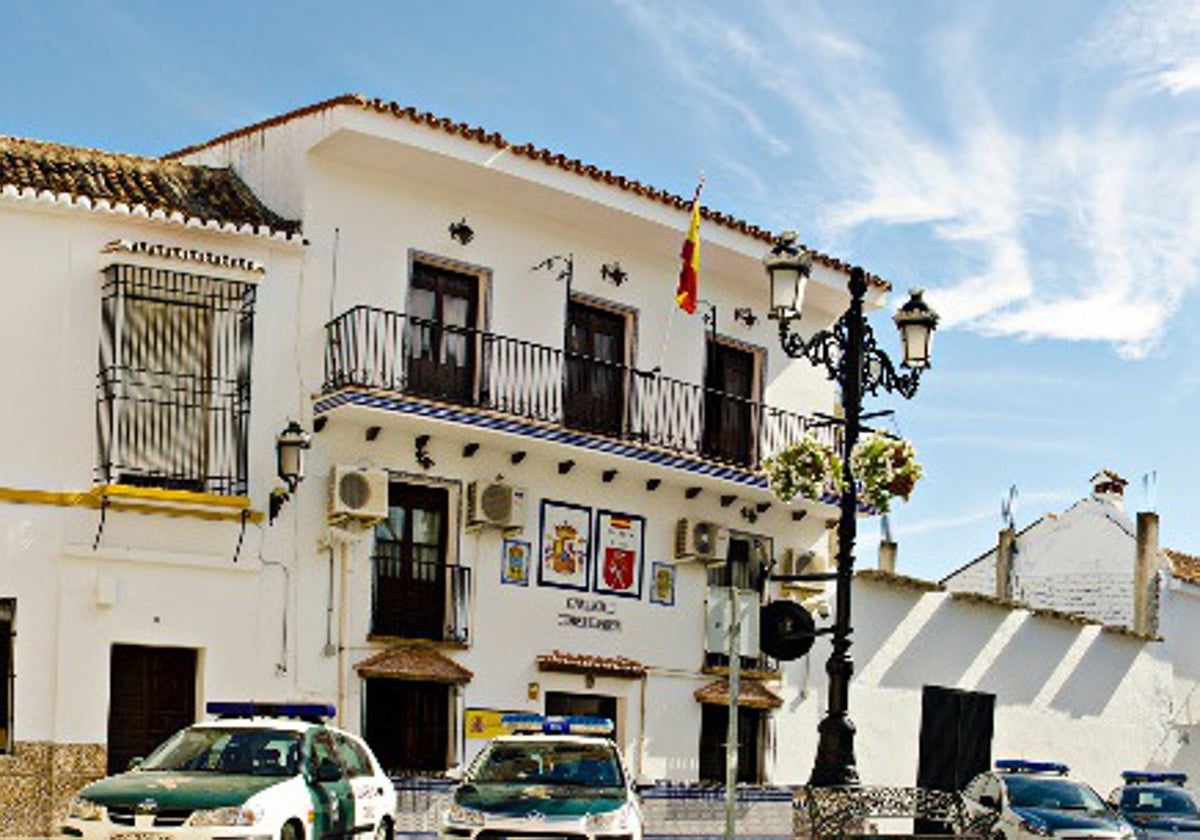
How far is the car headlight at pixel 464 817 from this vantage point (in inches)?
633

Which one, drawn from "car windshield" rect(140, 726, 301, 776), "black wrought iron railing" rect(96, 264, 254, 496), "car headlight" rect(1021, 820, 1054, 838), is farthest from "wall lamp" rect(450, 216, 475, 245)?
"car headlight" rect(1021, 820, 1054, 838)

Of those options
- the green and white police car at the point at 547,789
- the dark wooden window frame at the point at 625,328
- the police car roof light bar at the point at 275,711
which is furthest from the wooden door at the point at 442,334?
the police car roof light bar at the point at 275,711

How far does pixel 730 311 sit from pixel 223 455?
9429mm

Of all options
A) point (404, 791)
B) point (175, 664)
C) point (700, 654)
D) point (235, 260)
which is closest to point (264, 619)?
point (175, 664)

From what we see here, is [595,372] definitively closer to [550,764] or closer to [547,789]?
[550,764]

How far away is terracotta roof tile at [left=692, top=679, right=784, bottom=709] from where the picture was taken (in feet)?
88.0

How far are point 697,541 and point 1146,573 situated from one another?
13.7m

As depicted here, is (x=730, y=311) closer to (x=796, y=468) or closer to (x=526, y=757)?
(x=796, y=468)

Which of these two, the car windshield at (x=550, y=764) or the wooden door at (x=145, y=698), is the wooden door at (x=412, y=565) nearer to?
the wooden door at (x=145, y=698)

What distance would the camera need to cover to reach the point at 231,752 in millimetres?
15680

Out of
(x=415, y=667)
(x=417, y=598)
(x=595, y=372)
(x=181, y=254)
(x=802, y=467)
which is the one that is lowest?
(x=415, y=667)

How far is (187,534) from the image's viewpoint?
70.5 ft

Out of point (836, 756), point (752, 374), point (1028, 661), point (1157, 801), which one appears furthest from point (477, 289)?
point (1028, 661)

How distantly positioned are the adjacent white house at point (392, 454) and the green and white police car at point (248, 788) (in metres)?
4.38
